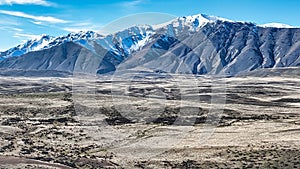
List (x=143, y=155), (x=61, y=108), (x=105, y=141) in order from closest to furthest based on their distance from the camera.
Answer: (x=143, y=155)
(x=105, y=141)
(x=61, y=108)

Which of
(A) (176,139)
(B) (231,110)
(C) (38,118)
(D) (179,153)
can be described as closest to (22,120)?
(C) (38,118)

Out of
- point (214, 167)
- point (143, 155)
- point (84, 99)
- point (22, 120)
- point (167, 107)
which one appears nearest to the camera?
point (214, 167)

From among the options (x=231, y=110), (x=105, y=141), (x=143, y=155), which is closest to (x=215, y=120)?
(x=231, y=110)

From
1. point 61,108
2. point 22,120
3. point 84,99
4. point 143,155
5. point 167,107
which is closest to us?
point 143,155

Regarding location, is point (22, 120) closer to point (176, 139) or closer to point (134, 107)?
point (134, 107)

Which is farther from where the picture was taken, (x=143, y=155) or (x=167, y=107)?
(x=167, y=107)

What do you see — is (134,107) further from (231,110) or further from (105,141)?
(105,141)

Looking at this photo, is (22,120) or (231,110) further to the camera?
(231,110)

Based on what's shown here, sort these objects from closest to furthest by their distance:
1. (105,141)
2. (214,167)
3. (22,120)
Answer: (214,167) → (105,141) → (22,120)
